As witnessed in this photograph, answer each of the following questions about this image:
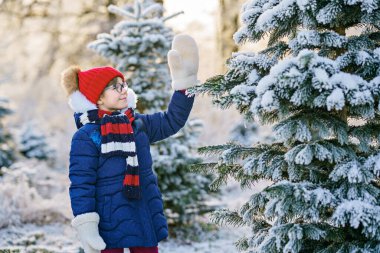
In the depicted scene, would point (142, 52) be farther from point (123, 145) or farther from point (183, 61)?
point (123, 145)

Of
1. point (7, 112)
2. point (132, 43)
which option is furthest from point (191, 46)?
point (7, 112)

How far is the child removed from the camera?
135 inches

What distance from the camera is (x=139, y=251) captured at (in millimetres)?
3549

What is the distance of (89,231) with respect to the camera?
3.35 metres

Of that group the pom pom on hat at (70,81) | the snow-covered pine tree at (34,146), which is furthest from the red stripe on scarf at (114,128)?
the snow-covered pine tree at (34,146)

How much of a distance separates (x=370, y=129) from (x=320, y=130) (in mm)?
354

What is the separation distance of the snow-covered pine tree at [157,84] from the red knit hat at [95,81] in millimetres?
3338

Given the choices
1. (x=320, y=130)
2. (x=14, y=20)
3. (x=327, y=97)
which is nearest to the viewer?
(x=327, y=97)

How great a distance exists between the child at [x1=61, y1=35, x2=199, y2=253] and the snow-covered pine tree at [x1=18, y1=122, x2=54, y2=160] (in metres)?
10.4

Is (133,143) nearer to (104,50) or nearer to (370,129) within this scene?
(370,129)

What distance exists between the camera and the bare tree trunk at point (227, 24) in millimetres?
20766

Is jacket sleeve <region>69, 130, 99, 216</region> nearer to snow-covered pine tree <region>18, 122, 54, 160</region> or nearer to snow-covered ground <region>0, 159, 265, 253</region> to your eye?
snow-covered ground <region>0, 159, 265, 253</region>

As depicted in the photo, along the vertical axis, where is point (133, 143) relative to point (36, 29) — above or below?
below

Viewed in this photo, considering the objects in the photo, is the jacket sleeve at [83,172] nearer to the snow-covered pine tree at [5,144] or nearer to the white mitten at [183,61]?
the white mitten at [183,61]
